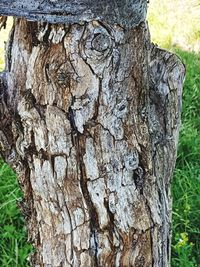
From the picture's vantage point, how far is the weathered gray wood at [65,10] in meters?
1.57

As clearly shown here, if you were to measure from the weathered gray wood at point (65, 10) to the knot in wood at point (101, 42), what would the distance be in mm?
40

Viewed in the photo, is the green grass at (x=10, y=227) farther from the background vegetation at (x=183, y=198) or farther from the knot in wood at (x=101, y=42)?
the knot in wood at (x=101, y=42)

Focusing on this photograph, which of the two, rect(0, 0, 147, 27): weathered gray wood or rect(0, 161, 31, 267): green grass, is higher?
rect(0, 0, 147, 27): weathered gray wood

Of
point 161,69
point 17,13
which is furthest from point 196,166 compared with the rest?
point 17,13

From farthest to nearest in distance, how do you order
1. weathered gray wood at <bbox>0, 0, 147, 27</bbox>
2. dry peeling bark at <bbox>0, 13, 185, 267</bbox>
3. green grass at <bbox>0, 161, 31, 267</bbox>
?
green grass at <bbox>0, 161, 31, 267</bbox>, dry peeling bark at <bbox>0, 13, 185, 267</bbox>, weathered gray wood at <bbox>0, 0, 147, 27</bbox>

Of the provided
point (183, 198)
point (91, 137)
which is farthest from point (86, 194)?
point (183, 198)

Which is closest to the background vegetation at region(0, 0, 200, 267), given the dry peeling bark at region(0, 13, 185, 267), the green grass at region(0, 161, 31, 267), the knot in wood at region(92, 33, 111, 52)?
the green grass at region(0, 161, 31, 267)

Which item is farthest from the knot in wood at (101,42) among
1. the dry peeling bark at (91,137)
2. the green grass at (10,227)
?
the green grass at (10,227)

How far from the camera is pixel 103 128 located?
1760 mm

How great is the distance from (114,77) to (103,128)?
0.45ft

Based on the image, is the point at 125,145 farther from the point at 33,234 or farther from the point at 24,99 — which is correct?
the point at 33,234

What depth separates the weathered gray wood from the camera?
1572 millimetres

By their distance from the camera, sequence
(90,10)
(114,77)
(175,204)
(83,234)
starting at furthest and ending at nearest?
(175,204) → (83,234) → (114,77) → (90,10)

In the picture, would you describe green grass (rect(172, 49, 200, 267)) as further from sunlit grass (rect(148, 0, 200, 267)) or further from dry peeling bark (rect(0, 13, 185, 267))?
dry peeling bark (rect(0, 13, 185, 267))
